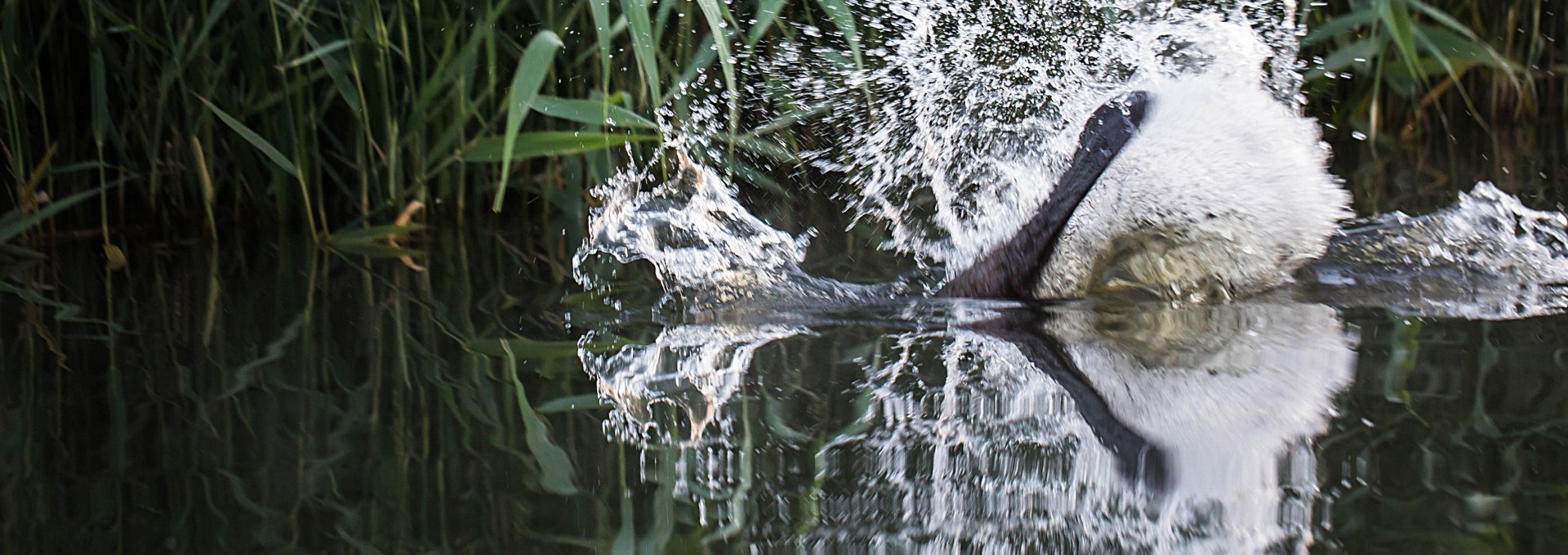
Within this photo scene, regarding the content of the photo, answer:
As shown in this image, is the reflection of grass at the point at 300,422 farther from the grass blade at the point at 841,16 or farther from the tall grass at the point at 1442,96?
the tall grass at the point at 1442,96

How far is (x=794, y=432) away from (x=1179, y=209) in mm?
707

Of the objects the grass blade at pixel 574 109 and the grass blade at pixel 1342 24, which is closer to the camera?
the grass blade at pixel 574 109

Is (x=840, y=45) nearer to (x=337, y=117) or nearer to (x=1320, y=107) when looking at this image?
(x=337, y=117)

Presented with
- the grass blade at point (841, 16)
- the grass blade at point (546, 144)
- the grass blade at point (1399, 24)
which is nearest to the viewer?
the grass blade at point (546, 144)

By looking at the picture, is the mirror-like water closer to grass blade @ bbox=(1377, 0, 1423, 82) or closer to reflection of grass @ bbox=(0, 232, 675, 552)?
reflection of grass @ bbox=(0, 232, 675, 552)

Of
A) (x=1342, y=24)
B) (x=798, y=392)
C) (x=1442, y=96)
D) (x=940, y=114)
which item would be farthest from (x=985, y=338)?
(x=1442, y=96)

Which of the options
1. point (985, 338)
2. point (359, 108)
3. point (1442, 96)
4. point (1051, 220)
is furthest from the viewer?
point (1442, 96)

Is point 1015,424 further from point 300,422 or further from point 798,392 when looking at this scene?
point 300,422

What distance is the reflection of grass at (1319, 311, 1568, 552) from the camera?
0.65 metres

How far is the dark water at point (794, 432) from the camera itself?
0.70 meters

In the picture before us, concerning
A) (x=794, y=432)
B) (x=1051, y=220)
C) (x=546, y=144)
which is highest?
(x=546, y=144)

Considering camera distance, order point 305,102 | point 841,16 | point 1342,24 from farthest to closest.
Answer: point 1342,24, point 305,102, point 841,16

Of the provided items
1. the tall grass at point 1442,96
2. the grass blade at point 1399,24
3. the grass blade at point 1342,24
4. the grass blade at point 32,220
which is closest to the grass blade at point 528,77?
the grass blade at point 32,220

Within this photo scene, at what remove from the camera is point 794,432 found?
0.90 meters
